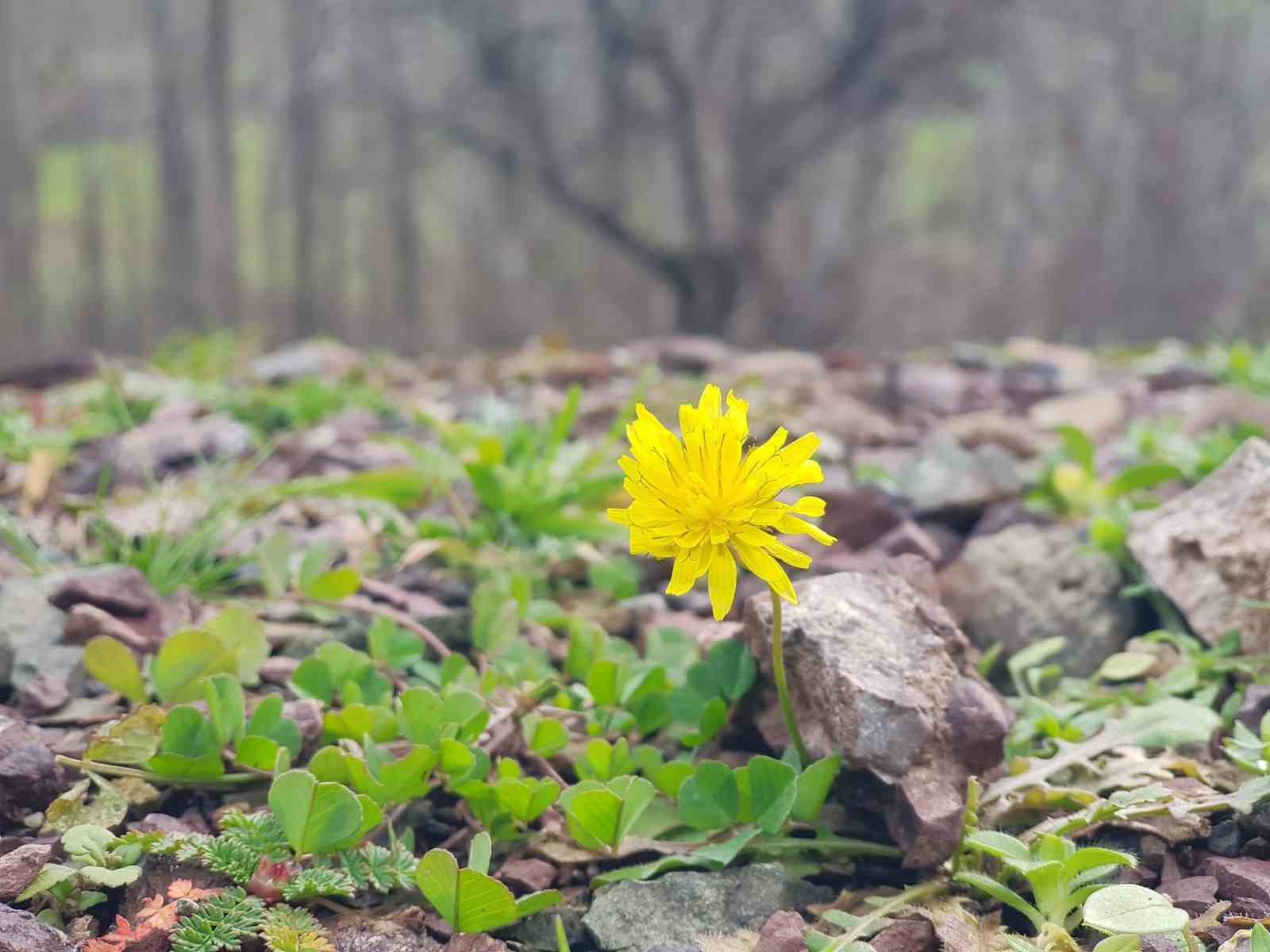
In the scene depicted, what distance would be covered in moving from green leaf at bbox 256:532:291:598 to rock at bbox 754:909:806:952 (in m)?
0.87

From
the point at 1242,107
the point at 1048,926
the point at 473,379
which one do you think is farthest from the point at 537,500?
the point at 1242,107

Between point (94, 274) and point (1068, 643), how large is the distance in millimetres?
4380

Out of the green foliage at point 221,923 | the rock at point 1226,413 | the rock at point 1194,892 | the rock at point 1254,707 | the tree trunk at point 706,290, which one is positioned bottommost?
the green foliage at point 221,923

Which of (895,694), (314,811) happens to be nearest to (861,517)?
(895,694)

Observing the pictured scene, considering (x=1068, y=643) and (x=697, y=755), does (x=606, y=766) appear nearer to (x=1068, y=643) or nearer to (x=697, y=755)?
(x=697, y=755)

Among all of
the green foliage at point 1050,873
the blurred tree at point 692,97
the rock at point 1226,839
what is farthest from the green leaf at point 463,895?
the blurred tree at point 692,97

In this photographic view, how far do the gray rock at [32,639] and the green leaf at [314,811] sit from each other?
0.47 meters

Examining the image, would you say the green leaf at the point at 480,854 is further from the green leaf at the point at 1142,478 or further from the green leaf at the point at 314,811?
the green leaf at the point at 1142,478

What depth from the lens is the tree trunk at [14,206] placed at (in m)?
4.50

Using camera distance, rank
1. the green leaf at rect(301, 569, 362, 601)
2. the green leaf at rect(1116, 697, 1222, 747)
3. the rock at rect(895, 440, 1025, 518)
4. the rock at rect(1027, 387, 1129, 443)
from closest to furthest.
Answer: the green leaf at rect(1116, 697, 1222, 747) → the green leaf at rect(301, 569, 362, 601) → the rock at rect(895, 440, 1025, 518) → the rock at rect(1027, 387, 1129, 443)

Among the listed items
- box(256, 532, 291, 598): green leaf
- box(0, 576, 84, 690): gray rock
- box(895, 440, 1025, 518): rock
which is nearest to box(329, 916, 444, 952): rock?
box(0, 576, 84, 690): gray rock

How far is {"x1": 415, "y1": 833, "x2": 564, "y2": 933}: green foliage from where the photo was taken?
97cm

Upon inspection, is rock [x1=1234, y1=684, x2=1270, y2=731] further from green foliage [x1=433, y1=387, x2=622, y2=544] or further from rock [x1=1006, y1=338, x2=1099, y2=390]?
rock [x1=1006, y1=338, x2=1099, y2=390]

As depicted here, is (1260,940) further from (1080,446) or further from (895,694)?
(1080,446)
